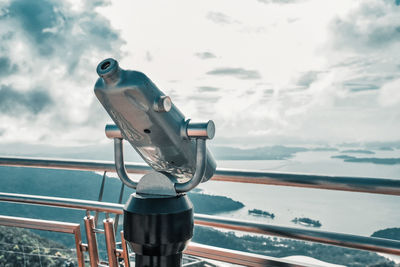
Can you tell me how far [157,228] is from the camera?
2.45 feet

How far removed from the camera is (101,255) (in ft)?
4.38

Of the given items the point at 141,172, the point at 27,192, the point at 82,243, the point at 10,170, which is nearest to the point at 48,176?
the point at 27,192

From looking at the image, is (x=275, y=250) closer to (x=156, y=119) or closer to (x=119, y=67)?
(x=156, y=119)

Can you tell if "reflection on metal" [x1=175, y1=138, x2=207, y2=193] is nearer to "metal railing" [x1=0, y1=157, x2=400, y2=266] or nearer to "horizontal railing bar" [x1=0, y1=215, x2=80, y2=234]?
"metal railing" [x1=0, y1=157, x2=400, y2=266]

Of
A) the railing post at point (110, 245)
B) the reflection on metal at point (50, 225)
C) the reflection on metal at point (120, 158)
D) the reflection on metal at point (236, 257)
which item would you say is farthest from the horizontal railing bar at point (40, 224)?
the reflection on metal at point (120, 158)

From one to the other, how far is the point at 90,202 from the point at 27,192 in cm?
43

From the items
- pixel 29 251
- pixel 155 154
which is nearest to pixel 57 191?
pixel 29 251

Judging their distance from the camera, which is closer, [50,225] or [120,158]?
[120,158]

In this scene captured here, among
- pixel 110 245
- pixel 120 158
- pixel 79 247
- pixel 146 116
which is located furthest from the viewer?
pixel 79 247

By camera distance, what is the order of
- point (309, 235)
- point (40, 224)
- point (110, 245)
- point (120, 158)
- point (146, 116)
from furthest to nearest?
point (40, 224) → point (110, 245) → point (309, 235) → point (120, 158) → point (146, 116)

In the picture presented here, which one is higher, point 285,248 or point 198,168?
point 198,168

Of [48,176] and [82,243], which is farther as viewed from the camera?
[48,176]

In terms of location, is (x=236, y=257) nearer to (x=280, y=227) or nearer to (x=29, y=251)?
(x=280, y=227)

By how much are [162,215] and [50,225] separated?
908mm
